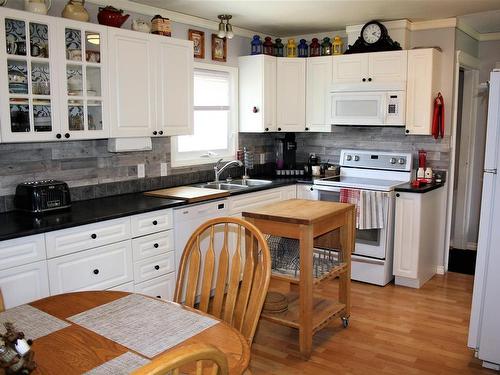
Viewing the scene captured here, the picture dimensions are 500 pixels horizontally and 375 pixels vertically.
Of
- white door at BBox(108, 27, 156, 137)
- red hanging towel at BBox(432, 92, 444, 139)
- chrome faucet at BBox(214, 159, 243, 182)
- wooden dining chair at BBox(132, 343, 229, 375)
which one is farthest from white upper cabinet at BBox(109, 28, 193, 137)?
wooden dining chair at BBox(132, 343, 229, 375)

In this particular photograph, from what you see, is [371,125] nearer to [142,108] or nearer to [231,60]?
[231,60]

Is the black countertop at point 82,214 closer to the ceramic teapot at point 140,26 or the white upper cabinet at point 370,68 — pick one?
the ceramic teapot at point 140,26

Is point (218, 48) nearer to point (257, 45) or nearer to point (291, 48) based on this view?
point (257, 45)

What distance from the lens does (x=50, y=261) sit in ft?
8.66

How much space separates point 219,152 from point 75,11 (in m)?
2.04

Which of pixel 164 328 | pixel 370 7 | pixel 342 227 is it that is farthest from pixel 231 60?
pixel 164 328

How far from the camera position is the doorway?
5172mm

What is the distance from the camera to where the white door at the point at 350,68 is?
4.52 m

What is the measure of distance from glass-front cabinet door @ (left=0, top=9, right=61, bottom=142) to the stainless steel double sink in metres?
1.62

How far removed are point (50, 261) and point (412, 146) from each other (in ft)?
11.4

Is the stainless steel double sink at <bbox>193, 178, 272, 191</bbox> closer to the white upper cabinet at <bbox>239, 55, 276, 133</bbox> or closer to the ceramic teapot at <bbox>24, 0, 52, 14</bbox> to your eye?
the white upper cabinet at <bbox>239, 55, 276, 133</bbox>

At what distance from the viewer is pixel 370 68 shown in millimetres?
4480

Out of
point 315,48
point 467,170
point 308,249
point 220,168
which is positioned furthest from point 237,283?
point 467,170

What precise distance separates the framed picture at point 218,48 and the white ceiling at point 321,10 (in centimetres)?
20
